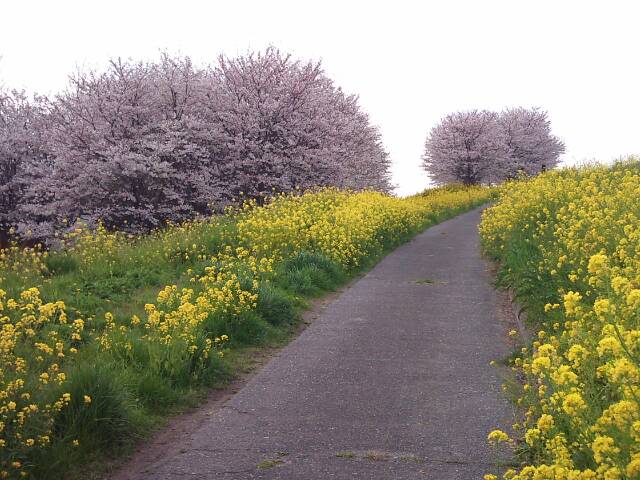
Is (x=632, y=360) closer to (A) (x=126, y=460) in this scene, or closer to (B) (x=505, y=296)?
(A) (x=126, y=460)

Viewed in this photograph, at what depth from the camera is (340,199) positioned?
770 inches

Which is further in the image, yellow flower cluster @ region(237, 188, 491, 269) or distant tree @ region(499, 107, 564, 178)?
distant tree @ region(499, 107, 564, 178)

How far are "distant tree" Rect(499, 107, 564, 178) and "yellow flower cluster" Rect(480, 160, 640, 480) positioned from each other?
40.7 metres

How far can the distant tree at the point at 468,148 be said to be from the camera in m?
50.2

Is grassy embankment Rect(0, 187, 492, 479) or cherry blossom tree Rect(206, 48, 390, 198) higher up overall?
cherry blossom tree Rect(206, 48, 390, 198)

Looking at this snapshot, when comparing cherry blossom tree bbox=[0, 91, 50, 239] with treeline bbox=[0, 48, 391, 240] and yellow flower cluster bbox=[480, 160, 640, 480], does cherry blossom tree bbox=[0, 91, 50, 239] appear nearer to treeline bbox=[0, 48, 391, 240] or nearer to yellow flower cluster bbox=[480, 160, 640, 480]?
treeline bbox=[0, 48, 391, 240]

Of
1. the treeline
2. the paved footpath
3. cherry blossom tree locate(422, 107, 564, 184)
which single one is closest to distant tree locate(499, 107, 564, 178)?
cherry blossom tree locate(422, 107, 564, 184)

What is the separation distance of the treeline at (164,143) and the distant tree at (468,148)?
24.6 meters

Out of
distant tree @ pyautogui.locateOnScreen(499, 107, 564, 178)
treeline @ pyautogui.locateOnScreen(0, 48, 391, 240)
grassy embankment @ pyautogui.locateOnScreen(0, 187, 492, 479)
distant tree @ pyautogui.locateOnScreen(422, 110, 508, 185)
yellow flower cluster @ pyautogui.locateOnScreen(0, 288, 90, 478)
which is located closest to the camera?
yellow flower cluster @ pyautogui.locateOnScreen(0, 288, 90, 478)

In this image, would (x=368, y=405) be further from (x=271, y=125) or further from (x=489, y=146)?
(x=489, y=146)

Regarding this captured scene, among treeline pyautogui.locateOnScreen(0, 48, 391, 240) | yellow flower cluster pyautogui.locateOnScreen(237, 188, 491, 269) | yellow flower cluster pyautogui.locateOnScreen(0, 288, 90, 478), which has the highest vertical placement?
treeline pyautogui.locateOnScreen(0, 48, 391, 240)

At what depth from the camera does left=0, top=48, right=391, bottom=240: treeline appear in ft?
71.1

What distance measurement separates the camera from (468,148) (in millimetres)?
51125

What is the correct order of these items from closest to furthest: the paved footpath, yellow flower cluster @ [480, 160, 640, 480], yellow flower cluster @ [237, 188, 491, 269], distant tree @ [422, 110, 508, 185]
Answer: yellow flower cluster @ [480, 160, 640, 480]
the paved footpath
yellow flower cluster @ [237, 188, 491, 269]
distant tree @ [422, 110, 508, 185]
